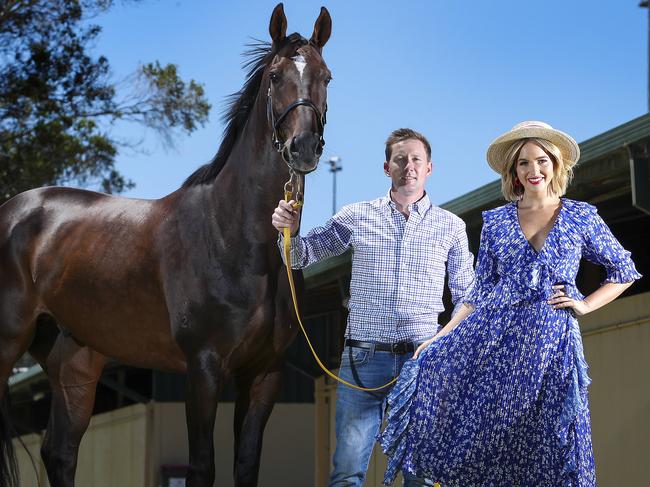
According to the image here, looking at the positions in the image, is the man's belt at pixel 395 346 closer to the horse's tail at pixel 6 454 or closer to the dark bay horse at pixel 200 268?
the dark bay horse at pixel 200 268

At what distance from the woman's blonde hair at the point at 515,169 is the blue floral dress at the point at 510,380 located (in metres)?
0.07

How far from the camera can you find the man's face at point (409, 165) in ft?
13.9

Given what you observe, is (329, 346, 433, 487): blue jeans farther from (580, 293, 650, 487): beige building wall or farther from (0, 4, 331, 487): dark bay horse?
(580, 293, 650, 487): beige building wall

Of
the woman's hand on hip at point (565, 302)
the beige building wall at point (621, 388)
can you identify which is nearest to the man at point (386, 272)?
the woman's hand on hip at point (565, 302)

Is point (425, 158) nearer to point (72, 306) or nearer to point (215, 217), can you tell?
point (215, 217)

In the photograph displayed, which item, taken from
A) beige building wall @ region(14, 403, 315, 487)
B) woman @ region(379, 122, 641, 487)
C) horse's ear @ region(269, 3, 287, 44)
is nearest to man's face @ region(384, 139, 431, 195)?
woman @ region(379, 122, 641, 487)

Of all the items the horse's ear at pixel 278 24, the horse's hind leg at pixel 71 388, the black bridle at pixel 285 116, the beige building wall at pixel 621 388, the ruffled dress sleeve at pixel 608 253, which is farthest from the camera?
the beige building wall at pixel 621 388

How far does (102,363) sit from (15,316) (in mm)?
605

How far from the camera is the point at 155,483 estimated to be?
14961 millimetres

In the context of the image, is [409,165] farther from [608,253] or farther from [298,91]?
[608,253]

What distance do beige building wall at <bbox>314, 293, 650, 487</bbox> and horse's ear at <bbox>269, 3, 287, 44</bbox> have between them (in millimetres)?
3643

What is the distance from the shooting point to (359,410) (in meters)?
4.16

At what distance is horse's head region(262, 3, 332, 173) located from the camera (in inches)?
161

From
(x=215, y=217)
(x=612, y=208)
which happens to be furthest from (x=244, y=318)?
(x=612, y=208)
